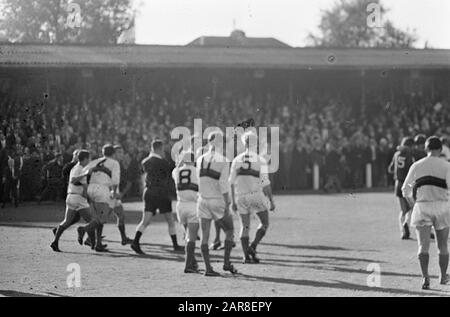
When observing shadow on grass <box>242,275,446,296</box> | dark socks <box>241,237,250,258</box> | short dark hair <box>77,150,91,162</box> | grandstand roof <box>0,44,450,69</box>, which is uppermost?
grandstand roof <box>0,44,450,69</box>

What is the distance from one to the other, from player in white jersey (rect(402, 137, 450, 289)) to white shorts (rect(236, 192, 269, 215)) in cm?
305

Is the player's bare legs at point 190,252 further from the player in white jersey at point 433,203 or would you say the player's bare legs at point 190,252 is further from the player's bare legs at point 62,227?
the player's bare legs at point 62,227

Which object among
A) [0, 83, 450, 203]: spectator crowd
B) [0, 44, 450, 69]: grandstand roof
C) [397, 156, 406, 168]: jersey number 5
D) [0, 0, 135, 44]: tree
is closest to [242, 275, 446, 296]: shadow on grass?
[397, 156, 406, 168]: jersey number 5

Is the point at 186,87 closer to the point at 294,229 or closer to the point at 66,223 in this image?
the point at 294,229

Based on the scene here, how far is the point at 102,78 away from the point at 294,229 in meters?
15.6

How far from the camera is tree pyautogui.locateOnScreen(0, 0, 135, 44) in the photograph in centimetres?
4053

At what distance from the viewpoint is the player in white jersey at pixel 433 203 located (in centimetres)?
1073

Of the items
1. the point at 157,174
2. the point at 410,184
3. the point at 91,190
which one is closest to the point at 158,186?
the point at 157,174

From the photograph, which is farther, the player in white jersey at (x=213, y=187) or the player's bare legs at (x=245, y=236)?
the player's bare legs at (x=245, y=236)

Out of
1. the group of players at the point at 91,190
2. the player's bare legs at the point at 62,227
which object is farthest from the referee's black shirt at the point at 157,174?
the player's bare legs at the point at 62,227

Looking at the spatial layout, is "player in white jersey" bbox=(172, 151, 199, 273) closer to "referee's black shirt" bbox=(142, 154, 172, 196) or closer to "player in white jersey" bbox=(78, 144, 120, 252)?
"referee's black shirt" bbox=(142, 154, 172, 196)

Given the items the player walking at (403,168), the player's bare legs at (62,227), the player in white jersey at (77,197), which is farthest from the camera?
the player walking at (403,168)

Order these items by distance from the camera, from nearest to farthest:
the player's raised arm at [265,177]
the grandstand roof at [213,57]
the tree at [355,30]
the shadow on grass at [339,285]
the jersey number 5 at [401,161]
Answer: the shadow on grass at [339,285], the player's raised arm at [265,177], the jersey number 5 at [401,161], the grandstand roof at [213,57], the tree at [355,30]

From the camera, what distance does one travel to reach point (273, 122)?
31.6 metres
